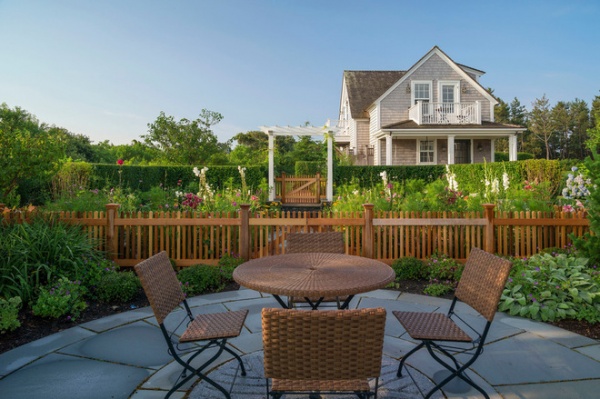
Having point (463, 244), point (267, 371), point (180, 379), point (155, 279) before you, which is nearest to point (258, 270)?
point (155, 279)

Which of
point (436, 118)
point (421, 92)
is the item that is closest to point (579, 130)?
point (421, 92)

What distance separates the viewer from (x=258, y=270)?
9.76 ft

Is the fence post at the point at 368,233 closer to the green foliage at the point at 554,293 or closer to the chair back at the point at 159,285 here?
the green foliage at the point at 554,293

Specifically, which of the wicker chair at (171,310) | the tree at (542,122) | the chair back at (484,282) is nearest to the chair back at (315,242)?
the wicker chair at (171,310)

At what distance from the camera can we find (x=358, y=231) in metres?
6.05

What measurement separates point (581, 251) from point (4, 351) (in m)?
6.56

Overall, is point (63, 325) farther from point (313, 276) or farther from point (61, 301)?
point (313, 276)

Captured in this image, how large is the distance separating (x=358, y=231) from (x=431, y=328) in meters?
3.37

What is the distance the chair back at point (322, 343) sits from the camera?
1.63m

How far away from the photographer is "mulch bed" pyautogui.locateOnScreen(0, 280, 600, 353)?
11.8ft

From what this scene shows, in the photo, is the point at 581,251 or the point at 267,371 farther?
the point at 581,251

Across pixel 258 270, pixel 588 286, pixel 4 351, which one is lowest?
pixel 4 351

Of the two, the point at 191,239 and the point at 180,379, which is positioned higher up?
the point at 191,239

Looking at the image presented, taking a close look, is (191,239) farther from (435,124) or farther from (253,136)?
(253,136)
